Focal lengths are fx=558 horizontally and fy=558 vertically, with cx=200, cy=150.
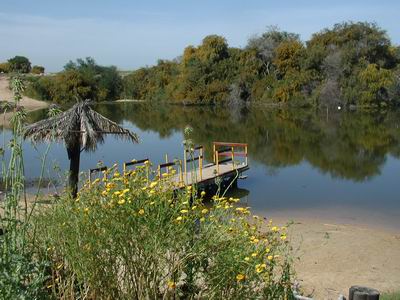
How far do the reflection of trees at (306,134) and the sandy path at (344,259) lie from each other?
9.30 metres

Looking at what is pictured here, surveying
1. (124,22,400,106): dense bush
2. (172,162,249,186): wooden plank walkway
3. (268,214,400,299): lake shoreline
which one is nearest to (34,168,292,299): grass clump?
(268,214,400,299): lake shoreline

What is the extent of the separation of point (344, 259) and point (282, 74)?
59.6 metres

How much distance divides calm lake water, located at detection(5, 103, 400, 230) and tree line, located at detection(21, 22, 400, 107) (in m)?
7.77

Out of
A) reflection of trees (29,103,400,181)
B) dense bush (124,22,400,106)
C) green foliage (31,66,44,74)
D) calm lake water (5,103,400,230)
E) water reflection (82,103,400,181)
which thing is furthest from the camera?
green foliage (31,66,44,74)

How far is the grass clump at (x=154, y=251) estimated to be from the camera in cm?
360

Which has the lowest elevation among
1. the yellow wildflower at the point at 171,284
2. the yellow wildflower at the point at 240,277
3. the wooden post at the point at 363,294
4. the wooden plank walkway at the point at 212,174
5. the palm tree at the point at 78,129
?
the wooden plank walkway at the point at 212,174

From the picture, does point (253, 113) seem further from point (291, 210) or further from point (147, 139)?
point (291, 210)

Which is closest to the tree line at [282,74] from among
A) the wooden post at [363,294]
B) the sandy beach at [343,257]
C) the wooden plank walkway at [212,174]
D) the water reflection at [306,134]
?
the water reflection at [306,134]

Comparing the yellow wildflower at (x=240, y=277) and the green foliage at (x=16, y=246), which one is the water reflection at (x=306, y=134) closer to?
the yellow wildflower at (x=240, y=277)

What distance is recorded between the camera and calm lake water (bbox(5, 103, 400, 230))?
716 inches

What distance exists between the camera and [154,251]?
11.5 feet

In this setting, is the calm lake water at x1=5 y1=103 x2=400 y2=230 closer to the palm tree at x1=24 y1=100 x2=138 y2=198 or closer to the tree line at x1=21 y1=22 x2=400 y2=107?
the palm tree at x1=24 y1=100 x2=138 y2=198

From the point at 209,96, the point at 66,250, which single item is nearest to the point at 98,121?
the point at 66,250

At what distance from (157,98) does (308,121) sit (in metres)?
36.4
